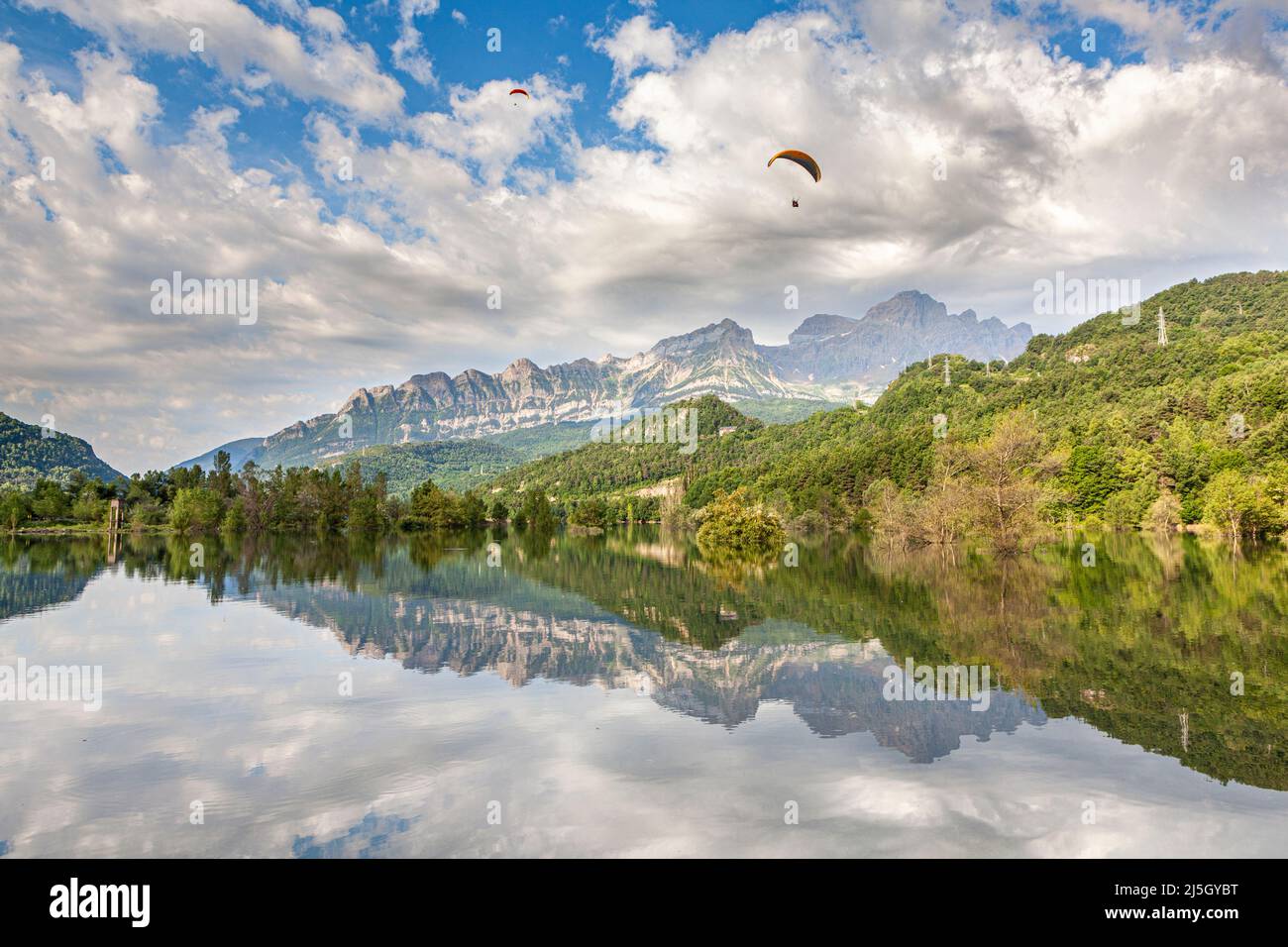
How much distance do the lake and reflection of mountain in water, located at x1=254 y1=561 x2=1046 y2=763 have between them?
0.14m

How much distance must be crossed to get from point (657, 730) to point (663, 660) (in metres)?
7.83

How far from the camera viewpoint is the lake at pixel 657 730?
10.5 meters

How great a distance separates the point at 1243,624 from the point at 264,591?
1893 inches

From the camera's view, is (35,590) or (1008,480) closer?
(35,590)

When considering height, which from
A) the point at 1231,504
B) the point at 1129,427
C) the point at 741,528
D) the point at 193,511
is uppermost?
the point at 1129,427

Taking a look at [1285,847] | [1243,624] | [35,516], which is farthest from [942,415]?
[35,516]

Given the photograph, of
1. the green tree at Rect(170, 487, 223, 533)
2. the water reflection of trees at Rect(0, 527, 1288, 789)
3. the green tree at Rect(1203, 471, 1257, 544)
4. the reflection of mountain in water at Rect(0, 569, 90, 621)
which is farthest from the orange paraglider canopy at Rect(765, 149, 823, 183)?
the green tree at Rect(170, 487, 223, 533)

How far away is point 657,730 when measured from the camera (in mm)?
15805
